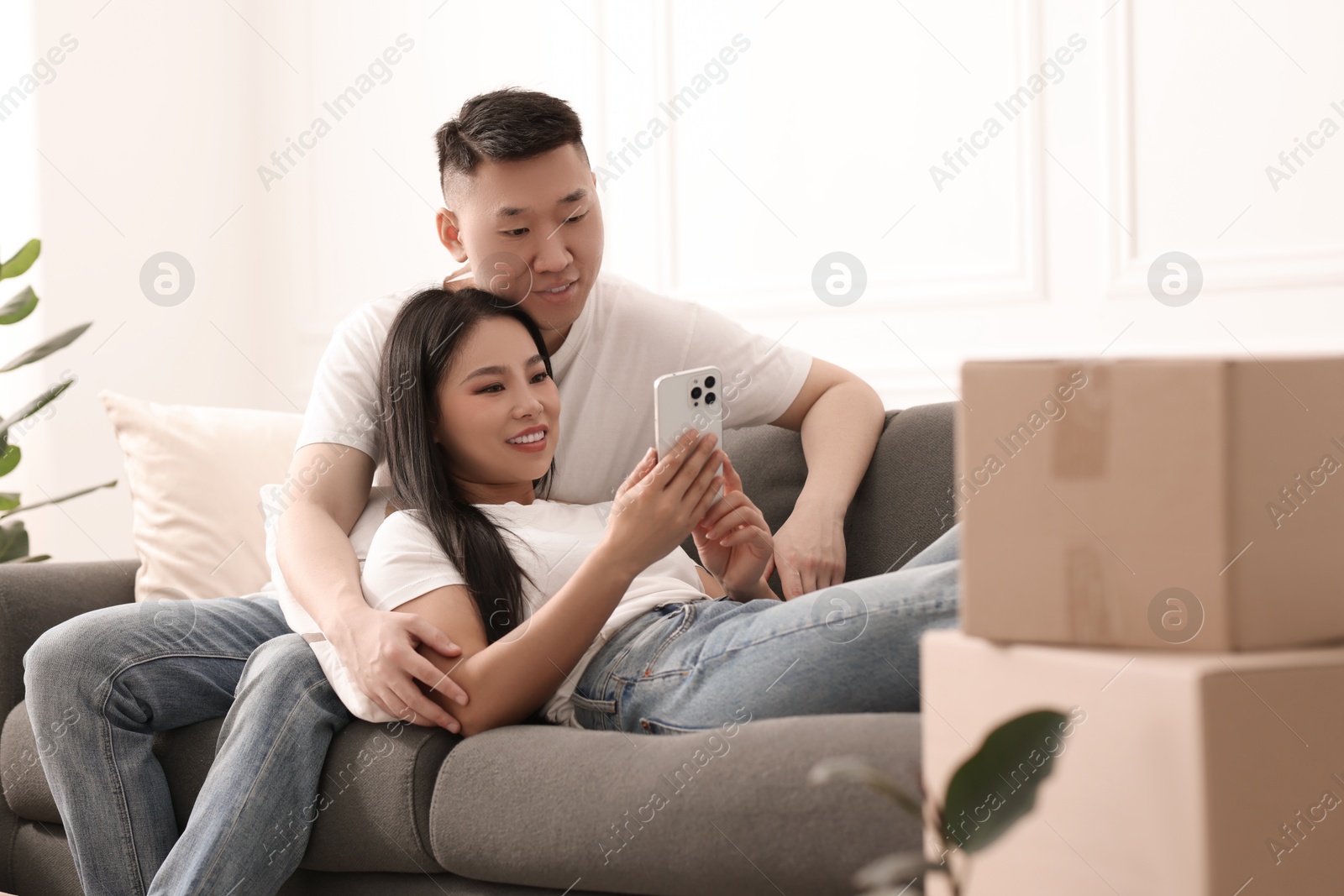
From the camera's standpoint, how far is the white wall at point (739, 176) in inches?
85.8

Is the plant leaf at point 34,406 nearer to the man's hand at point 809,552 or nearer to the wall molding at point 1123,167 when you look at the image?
the man's hand at point 809,552

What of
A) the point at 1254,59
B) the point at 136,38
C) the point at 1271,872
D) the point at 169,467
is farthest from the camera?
the point at 136,38

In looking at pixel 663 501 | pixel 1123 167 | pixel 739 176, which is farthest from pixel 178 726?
pixel 1123 167

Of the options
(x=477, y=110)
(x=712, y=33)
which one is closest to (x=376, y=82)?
(x=712, y=33)

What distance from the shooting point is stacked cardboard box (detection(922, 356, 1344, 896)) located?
2.46 feet

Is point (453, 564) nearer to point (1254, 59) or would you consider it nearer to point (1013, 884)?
point (1013, 884)

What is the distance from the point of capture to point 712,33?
2662 mm

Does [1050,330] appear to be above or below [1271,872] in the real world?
above

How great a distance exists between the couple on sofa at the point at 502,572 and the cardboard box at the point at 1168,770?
0.87ft

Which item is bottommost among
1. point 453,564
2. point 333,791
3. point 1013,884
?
point 333,791

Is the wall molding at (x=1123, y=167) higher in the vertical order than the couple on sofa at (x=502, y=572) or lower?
higher

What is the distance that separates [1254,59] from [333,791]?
1.94 metres

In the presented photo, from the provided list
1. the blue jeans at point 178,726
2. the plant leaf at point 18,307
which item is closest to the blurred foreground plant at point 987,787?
the blue jeans at point 178,726

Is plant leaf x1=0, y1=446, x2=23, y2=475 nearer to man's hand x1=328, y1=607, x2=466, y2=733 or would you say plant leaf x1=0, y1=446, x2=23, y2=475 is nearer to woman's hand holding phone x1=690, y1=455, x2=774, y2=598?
man's hand x1=328, y1=607, x2=466, y2=733
